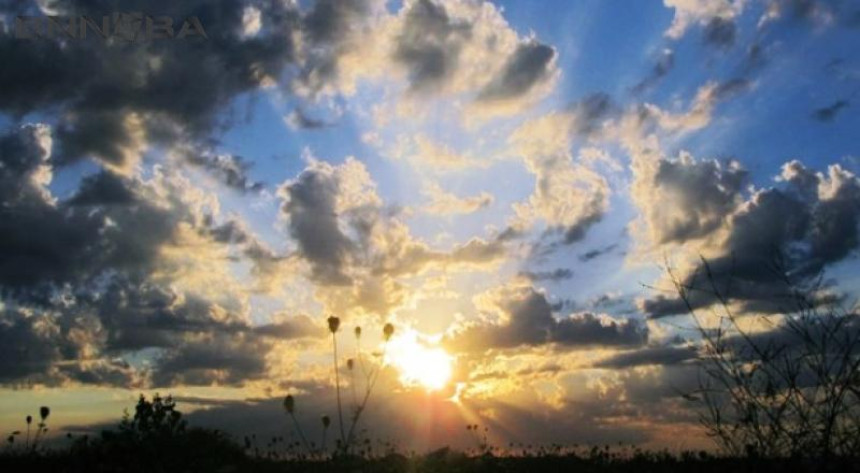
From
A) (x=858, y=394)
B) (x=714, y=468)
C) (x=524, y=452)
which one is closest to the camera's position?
(x=858, y=394)

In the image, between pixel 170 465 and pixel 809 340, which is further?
pixel 170 465

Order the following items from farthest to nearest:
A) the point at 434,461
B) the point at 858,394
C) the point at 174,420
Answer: the point at 174,420 < the point at 434,461 < the point at 858,394

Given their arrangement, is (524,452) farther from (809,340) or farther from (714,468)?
(809,340)

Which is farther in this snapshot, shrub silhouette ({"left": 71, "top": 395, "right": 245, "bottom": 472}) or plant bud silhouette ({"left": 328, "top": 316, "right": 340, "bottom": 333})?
shrub silhouette ({"left": 71, "top": 395, "right": 245, "bottom": 472})

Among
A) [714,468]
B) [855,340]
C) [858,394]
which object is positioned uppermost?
[855,340]

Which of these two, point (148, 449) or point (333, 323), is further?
point (148, 449)

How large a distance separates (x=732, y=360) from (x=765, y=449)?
147cm

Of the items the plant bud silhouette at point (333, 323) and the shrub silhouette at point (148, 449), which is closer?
the plant bud silhouette at point (333, 323)

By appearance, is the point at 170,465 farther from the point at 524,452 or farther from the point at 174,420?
the point at 524,452

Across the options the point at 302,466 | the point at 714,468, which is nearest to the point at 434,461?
the point at 302,466

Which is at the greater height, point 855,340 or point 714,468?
point 855,340

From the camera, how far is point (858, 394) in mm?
11594

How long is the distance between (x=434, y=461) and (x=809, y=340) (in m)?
10.8

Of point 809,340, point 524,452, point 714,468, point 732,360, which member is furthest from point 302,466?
point 809,340
